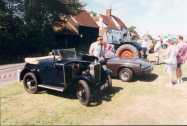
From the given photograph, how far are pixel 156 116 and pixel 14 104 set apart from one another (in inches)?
173

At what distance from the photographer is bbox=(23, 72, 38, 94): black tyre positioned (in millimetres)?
9539

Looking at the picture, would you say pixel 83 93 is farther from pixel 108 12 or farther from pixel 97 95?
pixel 108 12

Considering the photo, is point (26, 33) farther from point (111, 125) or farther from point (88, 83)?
point (111, 125)

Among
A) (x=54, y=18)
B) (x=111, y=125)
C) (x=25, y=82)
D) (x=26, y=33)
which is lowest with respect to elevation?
(x=111, y=125)

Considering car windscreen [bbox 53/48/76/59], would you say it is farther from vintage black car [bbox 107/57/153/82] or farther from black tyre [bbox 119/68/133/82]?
black tyre [bbox 119/68/133/82]

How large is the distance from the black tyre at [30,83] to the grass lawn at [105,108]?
210mm

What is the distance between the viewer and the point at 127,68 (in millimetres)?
11648

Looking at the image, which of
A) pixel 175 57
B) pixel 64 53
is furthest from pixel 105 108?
pixel 175 57

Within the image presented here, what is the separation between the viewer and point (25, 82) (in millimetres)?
9859

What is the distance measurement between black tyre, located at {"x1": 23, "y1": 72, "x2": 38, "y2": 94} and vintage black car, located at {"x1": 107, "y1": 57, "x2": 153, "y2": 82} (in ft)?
12.1

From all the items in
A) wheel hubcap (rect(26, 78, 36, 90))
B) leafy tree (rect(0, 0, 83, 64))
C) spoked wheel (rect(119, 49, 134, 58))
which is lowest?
wheel hubcap (rect(26, 78, 36, 90))

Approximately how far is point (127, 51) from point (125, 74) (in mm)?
4331

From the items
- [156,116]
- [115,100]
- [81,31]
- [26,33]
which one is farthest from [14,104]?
[81,31]

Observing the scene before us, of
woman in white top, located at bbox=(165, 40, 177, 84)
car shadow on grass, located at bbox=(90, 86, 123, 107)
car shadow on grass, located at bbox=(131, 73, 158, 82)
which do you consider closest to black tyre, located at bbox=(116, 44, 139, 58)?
car shadow on grass, located at bbox=(131, 73, 158, 82)
